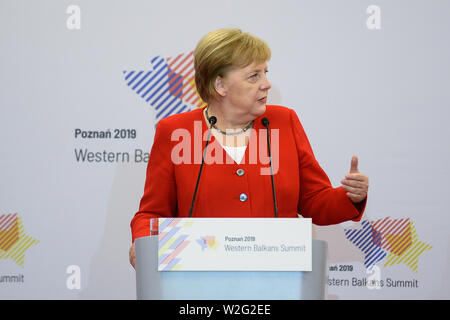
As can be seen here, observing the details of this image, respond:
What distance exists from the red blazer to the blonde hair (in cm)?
25

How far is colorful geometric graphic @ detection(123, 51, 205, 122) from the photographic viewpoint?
3133 mm

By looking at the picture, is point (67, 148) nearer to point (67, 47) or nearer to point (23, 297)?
point (67, 47)

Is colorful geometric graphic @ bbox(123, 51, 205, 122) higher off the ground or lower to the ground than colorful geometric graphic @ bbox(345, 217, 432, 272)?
higher

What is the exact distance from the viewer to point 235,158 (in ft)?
7.37

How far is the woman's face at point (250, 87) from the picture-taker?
7.28ft

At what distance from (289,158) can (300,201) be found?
0.76ft

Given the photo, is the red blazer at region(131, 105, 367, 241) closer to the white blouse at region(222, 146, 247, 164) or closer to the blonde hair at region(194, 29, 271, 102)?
the white blouse at region(222, 146, 247, 164)

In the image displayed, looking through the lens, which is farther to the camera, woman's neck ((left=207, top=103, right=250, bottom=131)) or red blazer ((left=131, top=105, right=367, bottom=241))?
woman's neck ((left=207, top=103, right=250, bottom=131))

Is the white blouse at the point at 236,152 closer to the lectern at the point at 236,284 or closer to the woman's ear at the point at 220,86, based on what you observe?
the woman's ear at the point at 220,86

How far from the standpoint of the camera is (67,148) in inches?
123

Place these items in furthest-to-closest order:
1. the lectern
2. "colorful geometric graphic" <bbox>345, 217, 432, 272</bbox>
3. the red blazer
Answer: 1. "colorful geometric graphic" <bbox>345, 217, 432, 272</bbox>
2. the red blazer
3. the lectern

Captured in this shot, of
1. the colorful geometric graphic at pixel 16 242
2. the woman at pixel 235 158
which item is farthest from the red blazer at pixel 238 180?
the colorful geometric graphic at pixel 16 242

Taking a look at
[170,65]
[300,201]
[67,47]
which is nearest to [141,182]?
[170,65]

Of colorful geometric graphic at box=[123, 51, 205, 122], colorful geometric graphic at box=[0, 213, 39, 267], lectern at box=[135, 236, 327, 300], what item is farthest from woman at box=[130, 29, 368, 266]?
colorful geometric graphic at box=[0, 213, 39, 267]
